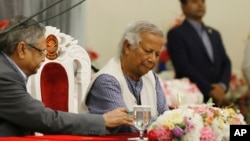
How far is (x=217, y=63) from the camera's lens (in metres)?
5.61

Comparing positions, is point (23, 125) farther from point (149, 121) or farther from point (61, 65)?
point (61, 65)

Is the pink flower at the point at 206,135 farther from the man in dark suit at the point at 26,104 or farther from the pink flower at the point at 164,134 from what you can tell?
the man in dark suit at the point at 26,104

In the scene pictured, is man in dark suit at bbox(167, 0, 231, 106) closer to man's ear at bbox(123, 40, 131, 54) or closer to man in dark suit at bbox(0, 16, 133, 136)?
man's ear at bbox(123, 40, 131, 54)

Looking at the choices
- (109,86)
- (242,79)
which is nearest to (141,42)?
(109,86)

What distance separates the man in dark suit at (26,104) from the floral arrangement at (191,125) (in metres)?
0.26

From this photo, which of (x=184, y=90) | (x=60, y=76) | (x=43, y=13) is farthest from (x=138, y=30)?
(x=184, y=90)

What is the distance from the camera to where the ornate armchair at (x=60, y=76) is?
3.35m

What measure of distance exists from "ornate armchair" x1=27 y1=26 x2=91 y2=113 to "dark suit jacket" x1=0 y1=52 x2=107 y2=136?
663 mm

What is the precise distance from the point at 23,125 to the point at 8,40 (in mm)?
327

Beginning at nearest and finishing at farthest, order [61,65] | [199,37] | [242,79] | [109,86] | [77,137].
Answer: [77,137]
[109,86]
[61,65]
[199,37]
[242,79]

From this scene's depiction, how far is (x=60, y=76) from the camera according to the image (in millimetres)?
3455

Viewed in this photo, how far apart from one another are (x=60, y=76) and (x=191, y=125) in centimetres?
118

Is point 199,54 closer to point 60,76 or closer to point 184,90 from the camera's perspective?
point 184,90

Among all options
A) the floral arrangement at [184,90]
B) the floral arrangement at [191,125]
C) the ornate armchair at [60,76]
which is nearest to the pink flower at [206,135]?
the floral arrangement at [191,125]
